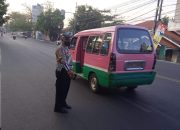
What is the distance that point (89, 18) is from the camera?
55.6 metres

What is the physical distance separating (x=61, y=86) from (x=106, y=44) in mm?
2210

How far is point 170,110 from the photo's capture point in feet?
23.5

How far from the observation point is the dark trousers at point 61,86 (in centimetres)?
663

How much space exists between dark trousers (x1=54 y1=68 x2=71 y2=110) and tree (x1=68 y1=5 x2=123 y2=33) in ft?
160

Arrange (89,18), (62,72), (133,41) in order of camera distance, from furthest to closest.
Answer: (89,18) → (133,41) → (62,72)

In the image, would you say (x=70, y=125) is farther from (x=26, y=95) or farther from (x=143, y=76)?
(x=143, y=76)

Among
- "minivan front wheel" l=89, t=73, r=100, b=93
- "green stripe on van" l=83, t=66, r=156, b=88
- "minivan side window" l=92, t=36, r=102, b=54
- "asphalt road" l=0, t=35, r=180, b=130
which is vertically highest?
"minivan side window" l=92, t=36, r=102, b=54

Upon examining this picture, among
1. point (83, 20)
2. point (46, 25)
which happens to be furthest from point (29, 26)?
point (83, 20)

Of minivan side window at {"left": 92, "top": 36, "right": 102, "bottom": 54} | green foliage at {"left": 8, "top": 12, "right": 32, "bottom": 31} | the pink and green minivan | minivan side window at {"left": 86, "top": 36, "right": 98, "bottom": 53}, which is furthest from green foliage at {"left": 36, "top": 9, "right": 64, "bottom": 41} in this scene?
the pink and green minivan

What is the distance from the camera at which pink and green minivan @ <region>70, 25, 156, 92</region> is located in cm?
791

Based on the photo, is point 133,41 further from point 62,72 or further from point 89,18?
point 89,18

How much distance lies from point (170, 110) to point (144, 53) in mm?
1917

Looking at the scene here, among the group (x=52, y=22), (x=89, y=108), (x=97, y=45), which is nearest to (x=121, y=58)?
(x=97, y=45)

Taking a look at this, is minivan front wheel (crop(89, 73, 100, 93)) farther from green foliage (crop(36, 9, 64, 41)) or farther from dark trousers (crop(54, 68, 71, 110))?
green foliage (crop(36, 9, 64, 41))
